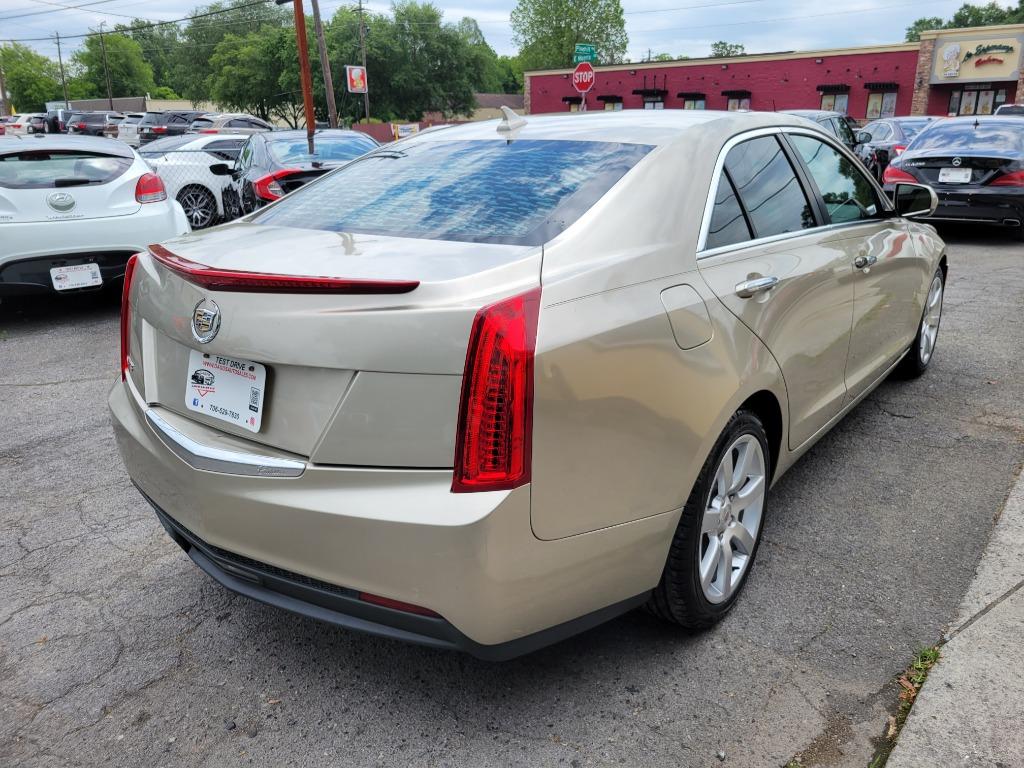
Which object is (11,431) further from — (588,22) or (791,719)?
(588,22)

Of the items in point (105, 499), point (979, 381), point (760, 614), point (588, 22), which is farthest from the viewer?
point (588, 22)

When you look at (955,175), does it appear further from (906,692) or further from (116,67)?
(116,67)

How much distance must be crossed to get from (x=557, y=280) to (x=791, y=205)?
1539 millimetres

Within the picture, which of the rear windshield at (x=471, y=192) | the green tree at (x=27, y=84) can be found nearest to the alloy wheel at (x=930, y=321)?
the rear windshield at (x=471, y=192)

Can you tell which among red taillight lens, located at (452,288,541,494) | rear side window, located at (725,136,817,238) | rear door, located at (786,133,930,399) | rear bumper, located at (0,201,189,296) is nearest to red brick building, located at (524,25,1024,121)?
rear bumper, located at (0,201,189,296)

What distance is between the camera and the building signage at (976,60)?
36812 millimetres

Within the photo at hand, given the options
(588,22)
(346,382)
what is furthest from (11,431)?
(588,22)

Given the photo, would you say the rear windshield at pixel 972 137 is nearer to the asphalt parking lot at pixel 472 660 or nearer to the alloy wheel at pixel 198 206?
the asphalt parking lot at pixel 472 660

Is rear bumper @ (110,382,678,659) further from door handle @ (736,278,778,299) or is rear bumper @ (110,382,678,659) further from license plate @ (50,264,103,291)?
license plate @ (50,264,103,291)

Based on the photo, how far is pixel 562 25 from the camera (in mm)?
80438

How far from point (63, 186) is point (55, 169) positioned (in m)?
0.20

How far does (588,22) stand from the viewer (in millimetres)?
80750

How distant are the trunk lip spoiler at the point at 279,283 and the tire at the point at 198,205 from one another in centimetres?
1076

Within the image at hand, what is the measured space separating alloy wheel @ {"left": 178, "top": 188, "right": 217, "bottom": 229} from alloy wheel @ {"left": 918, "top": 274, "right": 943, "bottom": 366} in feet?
33.2
